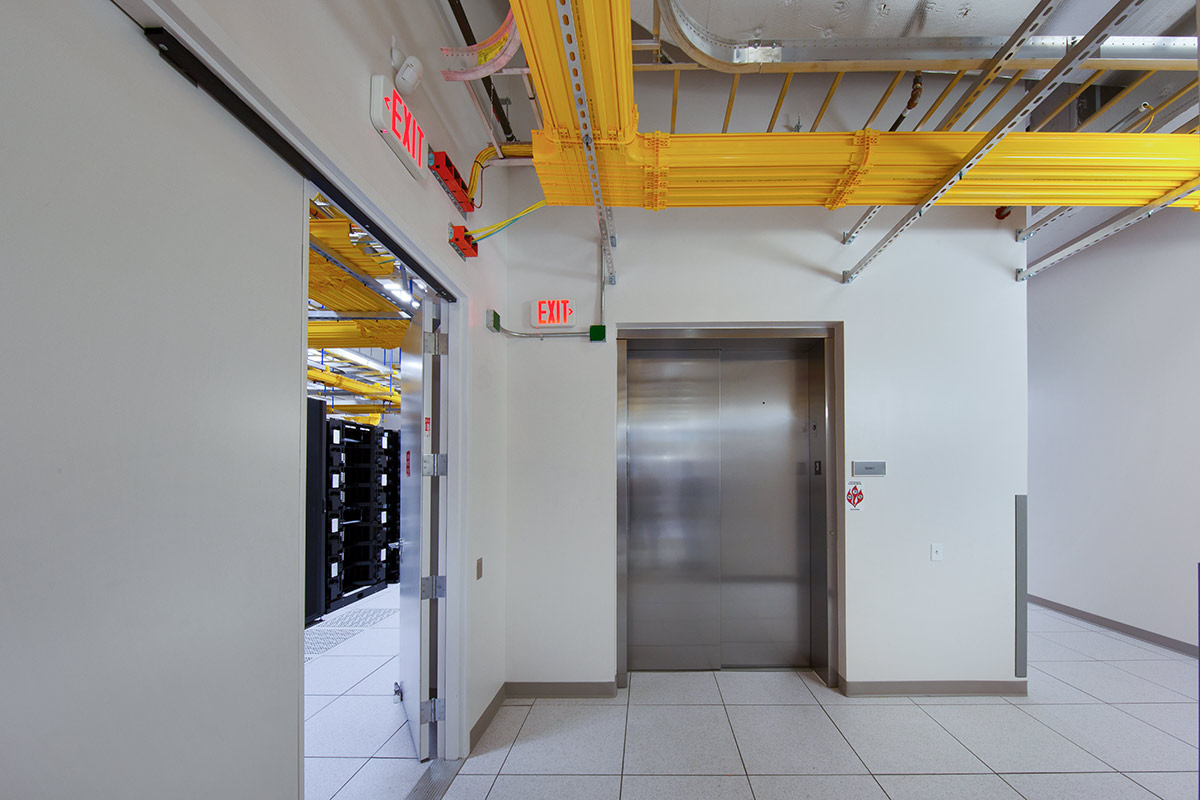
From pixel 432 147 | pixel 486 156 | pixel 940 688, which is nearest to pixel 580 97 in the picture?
pixel 432 147

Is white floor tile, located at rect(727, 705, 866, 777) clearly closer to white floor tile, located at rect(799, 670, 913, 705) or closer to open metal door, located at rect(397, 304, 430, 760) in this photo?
white floor tile, located at rect(799, 670, 913, 705)

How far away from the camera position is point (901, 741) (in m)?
2.93

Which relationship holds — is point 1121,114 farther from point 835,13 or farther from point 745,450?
point 745,450

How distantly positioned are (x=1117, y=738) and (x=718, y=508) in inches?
97.3

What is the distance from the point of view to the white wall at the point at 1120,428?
427cm

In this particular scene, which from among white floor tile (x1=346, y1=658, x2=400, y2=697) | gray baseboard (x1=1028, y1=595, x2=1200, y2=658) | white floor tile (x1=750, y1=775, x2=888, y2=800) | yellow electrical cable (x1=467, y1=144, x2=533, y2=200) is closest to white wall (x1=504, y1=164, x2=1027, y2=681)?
yellow electrical cable (x1=467, y1=144, x2=533, y2=200)

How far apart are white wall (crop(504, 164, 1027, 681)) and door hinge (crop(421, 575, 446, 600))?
2.71 ft

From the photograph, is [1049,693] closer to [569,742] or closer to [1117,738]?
[1117,738]

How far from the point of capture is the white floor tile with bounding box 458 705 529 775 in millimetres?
2725

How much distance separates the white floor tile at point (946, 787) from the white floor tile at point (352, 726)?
263 cm

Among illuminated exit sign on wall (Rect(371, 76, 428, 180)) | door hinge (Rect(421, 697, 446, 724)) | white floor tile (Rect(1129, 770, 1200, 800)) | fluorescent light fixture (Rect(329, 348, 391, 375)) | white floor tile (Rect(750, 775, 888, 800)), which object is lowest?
white floor tile (Rect(750, 775, 888, 800))

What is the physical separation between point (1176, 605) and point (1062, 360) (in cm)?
230

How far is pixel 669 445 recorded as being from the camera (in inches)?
157

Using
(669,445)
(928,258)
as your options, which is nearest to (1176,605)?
(928,258)
